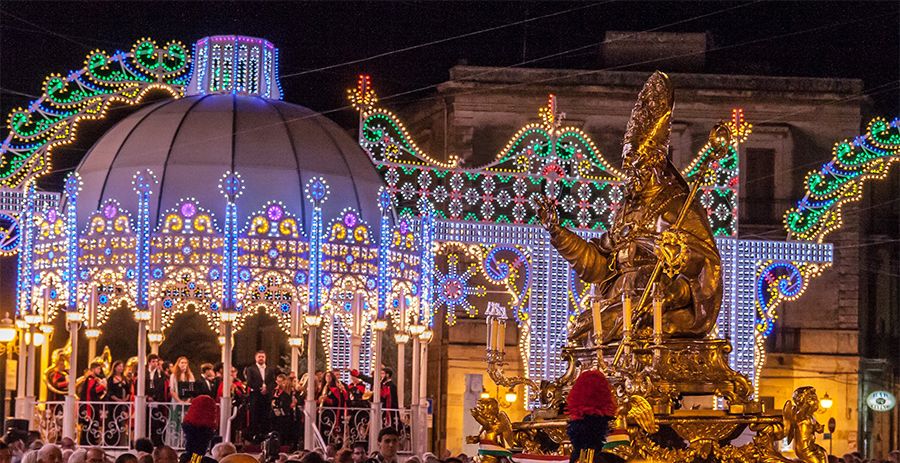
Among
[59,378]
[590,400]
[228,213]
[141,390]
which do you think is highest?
[228,213]

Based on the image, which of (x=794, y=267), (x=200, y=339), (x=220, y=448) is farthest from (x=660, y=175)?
(x=200, y=339)

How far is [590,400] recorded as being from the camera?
1367 centimetres

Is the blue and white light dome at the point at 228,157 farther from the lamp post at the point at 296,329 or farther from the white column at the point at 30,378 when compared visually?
the lamp post at the point at 296,329

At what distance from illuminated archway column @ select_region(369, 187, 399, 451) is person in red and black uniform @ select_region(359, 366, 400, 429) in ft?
1.13

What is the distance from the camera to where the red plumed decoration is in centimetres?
1364

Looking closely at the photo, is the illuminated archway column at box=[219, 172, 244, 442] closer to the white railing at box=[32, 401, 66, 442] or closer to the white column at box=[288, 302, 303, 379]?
the white column at box=[288, 302, 303, 379]

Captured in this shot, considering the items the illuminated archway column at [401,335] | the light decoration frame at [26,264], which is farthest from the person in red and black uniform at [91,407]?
the illuminated archway column at [401,335]

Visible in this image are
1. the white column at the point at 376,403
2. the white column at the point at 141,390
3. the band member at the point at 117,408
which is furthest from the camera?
the white column at the point at 376,403

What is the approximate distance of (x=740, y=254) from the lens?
91.9 feet

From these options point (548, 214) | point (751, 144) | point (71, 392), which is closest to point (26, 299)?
point (71, 392)

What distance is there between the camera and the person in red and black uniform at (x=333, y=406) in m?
26.2

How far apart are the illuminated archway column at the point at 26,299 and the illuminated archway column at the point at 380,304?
15.7 ft

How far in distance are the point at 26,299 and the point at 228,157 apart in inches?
138

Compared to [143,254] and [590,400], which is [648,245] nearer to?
[590,400]
